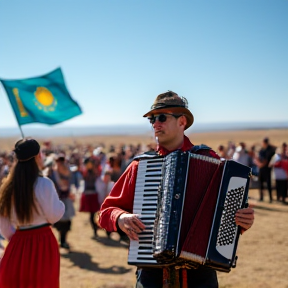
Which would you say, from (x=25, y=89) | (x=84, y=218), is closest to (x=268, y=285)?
(x=25, y=89)

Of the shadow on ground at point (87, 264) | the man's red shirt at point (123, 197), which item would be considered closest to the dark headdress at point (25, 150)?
the man's red shirt at point (123, 197)

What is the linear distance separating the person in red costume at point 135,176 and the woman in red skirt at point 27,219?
3.06ft

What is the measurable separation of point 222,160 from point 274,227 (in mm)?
6707

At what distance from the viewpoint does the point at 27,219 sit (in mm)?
3432

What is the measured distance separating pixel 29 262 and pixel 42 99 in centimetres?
420

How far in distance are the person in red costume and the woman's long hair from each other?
0.97m

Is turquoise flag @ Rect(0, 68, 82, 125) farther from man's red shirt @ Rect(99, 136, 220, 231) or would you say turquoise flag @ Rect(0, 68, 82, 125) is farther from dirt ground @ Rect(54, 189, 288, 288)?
man's red shirt @ Rect(99, 136, 220, 231)

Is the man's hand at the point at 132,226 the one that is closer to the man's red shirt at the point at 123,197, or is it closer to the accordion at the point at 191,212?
the accordion at the point at 191,212

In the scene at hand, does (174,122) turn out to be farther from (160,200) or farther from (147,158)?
(160,200)

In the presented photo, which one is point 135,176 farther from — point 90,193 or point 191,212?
point 90,193

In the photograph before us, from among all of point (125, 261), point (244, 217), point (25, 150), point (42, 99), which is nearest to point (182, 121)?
point (244, 217)

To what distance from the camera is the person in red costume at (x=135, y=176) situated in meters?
2.54

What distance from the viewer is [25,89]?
22.1 feet

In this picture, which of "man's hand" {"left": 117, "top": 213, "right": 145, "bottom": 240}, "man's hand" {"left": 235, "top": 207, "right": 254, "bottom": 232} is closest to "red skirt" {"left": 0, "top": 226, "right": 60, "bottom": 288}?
"man's hand" {"left": 117, "top": 213, "right": 145, "bottom": 240}
